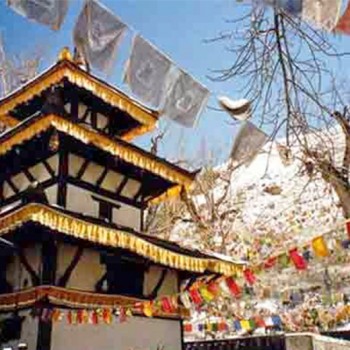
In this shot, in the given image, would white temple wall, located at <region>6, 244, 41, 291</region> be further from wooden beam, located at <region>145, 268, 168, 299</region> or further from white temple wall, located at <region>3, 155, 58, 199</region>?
wooden beam, located at <region>145, 268, 168, 299</region>

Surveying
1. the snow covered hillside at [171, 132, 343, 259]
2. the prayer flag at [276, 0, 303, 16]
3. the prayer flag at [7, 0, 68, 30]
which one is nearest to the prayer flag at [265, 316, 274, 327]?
the snow covered hillside at [171, 132, 343, 259]

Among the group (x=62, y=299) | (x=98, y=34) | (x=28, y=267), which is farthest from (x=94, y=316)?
(x=98, y=34)

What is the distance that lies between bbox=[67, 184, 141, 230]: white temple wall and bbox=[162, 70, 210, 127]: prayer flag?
14.5 feet

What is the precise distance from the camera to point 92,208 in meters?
12.4

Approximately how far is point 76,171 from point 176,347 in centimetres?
456

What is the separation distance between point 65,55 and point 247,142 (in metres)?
6.86

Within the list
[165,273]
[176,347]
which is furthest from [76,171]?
[176,347]

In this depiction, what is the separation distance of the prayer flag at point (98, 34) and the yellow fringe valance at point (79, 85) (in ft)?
18.1

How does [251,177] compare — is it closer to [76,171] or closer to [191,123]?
[76,171]

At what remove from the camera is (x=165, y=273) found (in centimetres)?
1266

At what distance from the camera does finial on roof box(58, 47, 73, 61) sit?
1284 centimetres

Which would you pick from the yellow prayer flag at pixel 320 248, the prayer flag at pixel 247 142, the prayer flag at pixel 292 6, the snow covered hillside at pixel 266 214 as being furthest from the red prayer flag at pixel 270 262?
the snow covered hillside at pixel 266 214

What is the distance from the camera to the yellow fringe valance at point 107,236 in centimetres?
970

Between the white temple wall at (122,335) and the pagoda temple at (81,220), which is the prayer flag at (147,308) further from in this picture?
the white temple wall at (122,335)
